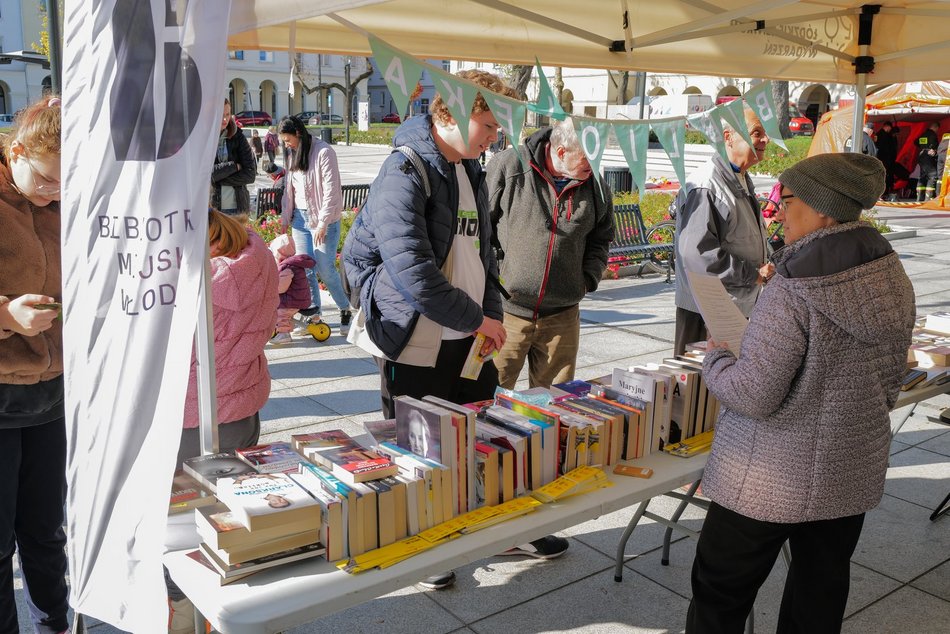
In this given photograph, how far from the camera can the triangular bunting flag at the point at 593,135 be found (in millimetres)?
3238

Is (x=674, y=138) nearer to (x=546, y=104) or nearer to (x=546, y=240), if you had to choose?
(x=546, y=104)

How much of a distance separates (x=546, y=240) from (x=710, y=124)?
92 centimetres

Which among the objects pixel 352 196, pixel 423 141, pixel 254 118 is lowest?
pixel 352 196

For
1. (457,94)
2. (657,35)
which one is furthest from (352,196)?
(457,94)

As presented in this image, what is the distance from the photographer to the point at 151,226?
2.02 meters

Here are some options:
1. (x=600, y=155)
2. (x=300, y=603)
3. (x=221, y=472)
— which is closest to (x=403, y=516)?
(x=300, y=603)

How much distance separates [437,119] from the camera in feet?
10.5

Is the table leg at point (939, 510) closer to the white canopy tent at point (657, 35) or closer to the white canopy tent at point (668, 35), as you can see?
the white canopy tent at point (668, 35)

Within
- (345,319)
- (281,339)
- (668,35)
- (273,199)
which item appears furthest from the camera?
(273,199)

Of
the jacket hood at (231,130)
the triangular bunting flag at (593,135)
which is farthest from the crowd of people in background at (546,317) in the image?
the jacket hood at (231,130)

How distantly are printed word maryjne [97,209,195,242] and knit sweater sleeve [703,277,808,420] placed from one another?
1.52 m

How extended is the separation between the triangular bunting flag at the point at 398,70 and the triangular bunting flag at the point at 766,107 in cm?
167

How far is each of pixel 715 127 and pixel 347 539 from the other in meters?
2.32

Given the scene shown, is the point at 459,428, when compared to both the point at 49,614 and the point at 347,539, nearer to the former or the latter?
the point at 347,539
